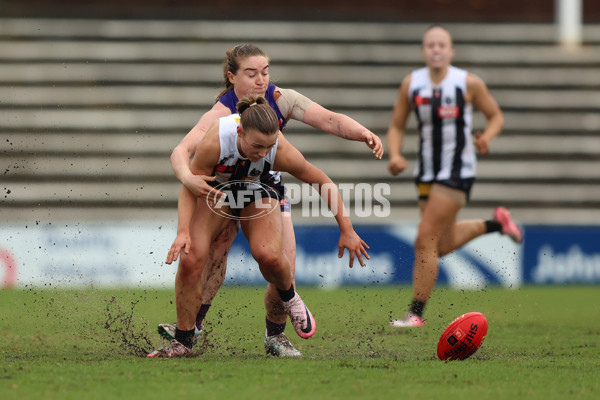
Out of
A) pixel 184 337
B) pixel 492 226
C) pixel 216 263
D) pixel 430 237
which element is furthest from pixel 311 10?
pixel 184 337

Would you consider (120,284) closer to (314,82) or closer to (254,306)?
(254,306)

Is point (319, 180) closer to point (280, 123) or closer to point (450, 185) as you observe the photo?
point (280, 123)

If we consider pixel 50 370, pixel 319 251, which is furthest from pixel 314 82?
pixel 50 370

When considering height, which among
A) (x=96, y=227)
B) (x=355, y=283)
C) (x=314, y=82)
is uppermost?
(x=314, y=82)

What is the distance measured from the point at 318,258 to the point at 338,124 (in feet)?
19.3

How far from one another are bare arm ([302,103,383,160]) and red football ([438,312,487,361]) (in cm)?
110

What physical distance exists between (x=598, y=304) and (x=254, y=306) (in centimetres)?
335

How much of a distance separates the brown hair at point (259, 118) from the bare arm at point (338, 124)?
55 cm

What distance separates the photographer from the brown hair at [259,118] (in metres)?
4.89

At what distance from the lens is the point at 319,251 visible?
37.1 feet

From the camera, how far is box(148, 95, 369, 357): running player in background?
507 centimetres

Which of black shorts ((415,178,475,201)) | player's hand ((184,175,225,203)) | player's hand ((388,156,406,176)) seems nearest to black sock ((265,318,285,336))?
player's hand ((184,175,225,203))

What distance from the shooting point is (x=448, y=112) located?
26.7 ft

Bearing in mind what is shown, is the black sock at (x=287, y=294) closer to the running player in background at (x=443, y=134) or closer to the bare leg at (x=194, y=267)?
the bare leg at (x=194, y=267)
